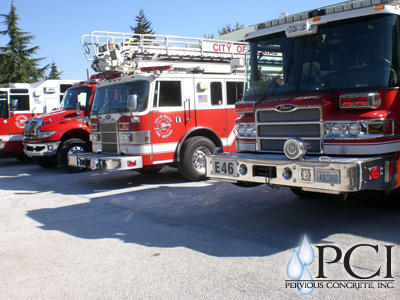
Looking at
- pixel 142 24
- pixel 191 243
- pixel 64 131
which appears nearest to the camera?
pixel 191 243

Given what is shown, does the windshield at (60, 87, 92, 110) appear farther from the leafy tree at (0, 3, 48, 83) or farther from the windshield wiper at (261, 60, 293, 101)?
the leafy tree at (0, 3, 48, 83)

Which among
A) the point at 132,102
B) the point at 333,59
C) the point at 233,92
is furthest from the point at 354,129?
the point at 233,92

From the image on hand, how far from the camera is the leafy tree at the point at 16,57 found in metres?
35.6

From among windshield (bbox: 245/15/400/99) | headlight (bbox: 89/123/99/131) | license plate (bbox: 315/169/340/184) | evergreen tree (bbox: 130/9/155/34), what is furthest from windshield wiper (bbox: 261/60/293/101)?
evergreen tree (bbox: 130/9/155/34)

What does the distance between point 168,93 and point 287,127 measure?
4499mm

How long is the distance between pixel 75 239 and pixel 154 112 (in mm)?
4122

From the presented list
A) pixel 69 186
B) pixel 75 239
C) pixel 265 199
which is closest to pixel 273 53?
pixel 265 199

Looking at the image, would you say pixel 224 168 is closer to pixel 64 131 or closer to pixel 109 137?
pixel 109 137

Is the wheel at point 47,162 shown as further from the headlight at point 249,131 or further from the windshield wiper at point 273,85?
the windshield wiper at point 273,85

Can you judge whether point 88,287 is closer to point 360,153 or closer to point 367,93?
point 360,153

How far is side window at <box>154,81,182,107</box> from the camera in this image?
9.46 meters

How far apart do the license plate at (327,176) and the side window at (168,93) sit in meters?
5.25

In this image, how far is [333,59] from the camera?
543cm

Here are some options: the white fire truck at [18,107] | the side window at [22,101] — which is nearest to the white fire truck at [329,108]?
the white fire truck at [18,107]
